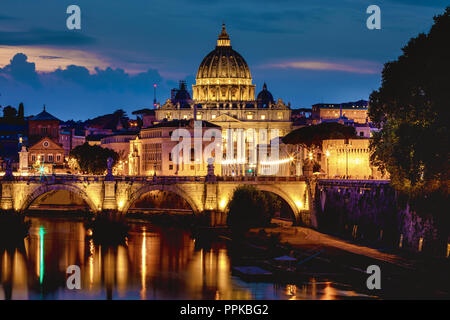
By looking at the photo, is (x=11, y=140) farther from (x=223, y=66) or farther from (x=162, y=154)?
(x=223, y=66)

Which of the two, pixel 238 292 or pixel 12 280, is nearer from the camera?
pixel 238 292

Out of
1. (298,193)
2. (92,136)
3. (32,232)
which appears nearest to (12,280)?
(32,232)

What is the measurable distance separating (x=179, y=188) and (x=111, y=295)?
27450mm

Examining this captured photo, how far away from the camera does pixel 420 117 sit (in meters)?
55.8

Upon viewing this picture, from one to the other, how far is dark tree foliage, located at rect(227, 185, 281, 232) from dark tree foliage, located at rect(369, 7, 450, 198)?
56.0 ft

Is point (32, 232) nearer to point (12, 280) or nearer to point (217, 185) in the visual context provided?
point (217, 185)

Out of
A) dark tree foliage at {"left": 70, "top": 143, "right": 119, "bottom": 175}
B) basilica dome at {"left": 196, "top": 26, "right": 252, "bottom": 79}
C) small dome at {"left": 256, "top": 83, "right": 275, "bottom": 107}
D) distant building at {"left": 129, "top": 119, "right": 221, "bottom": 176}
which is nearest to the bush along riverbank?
dark tree foliage at {"left": 70, "top": 143, "right": 119, "bottom": 175}

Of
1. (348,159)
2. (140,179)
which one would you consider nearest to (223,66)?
(348,159)

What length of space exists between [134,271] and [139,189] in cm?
1927

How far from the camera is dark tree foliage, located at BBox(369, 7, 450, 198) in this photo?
177 ft

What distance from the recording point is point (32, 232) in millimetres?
76625

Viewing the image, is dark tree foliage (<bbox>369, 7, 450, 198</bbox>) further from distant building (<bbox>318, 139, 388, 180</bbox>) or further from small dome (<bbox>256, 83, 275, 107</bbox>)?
small dome (<bbox>256, 83, 275, 107</bbox>)
